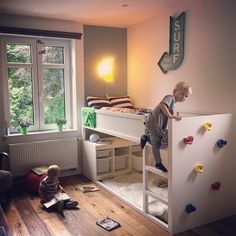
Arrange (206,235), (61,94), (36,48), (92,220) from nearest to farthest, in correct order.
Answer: (206,235), (92,220), (36,48), (61,94)

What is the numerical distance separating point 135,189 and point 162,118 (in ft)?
4.35

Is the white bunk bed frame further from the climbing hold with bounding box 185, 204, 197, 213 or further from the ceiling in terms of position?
the ceiling

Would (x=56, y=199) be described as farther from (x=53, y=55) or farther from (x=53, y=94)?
(x=53, y=55)

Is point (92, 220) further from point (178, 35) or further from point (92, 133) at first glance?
point (178, 35)

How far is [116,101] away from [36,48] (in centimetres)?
136

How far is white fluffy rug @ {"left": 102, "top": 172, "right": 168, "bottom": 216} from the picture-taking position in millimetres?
3082

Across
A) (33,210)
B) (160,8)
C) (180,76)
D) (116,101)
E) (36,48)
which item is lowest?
(33,210)

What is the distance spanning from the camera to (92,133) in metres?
4.42

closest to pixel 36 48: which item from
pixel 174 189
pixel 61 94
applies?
pixel 61 94

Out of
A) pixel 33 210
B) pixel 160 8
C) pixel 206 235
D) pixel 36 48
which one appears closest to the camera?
pixel 206 235

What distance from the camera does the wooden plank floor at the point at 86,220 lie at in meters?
2.63

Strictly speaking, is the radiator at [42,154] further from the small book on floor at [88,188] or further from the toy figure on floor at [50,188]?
the toy figure on floor at [50,188]

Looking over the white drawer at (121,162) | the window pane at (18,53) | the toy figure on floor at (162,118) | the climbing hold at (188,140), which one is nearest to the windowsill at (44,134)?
the white drawer at (121,162)

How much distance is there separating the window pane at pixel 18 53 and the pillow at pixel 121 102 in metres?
1.30
